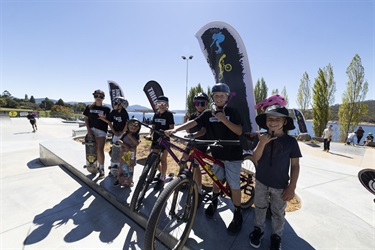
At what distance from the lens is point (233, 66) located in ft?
18.5

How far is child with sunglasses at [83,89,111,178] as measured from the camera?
3.90m

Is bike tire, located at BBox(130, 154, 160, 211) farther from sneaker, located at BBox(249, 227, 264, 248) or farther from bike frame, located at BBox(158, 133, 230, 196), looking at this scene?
sneaker, located at BBox(249, 227, 264, 248)

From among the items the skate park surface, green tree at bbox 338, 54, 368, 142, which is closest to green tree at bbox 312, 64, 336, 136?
green tree at bbox 338, 54, 368, 142

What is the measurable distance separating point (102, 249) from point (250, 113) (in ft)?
15.9

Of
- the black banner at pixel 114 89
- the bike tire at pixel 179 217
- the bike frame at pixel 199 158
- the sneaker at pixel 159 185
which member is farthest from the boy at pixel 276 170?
the black banner at pixel 114 89

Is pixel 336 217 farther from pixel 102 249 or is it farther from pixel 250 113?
pixel 102 249

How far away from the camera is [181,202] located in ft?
7.36

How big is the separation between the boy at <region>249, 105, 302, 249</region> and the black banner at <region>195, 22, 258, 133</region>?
3.40m

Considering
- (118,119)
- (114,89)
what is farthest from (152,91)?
(118,119)

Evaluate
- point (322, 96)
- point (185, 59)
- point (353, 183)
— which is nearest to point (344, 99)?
point (322, 96)

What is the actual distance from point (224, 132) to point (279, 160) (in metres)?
0.76

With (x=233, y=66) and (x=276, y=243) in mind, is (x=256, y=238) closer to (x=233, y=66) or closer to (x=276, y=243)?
(x=276, y=243)

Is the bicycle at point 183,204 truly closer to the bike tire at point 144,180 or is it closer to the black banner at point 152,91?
the bike tire at point 144,180

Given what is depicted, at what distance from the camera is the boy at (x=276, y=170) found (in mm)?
1868
